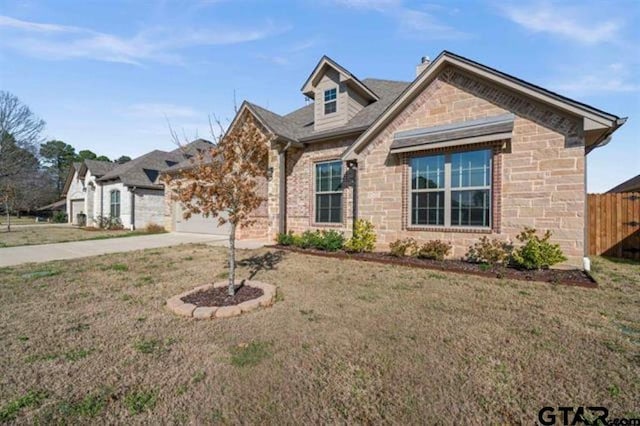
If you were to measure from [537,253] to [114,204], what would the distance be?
84.9 ft

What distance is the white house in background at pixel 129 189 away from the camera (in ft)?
66.7

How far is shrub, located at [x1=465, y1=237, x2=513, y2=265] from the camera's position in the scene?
7.14 m

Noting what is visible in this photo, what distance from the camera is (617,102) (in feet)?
30.4

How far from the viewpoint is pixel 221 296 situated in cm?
503

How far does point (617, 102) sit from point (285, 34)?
1128 cm

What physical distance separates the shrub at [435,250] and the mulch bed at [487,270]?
14 centimetres

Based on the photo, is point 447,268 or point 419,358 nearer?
point 419,358

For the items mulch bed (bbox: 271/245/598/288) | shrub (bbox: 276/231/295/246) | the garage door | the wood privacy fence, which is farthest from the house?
the garage door

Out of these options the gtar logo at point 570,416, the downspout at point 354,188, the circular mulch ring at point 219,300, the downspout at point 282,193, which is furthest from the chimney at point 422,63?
the gtar logo at point 570,416

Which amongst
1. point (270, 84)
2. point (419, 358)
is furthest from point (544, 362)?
point (270, 84)

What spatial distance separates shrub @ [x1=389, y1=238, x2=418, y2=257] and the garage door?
31.5ft

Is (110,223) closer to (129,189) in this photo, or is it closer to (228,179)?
(129,189)

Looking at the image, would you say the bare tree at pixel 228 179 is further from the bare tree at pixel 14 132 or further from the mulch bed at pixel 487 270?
the bare tree at pixel 14 132

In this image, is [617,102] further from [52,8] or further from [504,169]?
[52,8]
